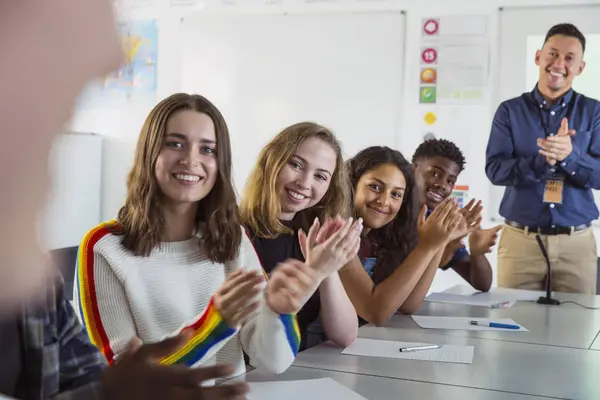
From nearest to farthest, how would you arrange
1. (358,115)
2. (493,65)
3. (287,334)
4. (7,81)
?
(7,81) < (287,334) < (493,65) < (358,115)

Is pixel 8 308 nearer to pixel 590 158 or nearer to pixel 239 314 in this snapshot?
pixel 239 314

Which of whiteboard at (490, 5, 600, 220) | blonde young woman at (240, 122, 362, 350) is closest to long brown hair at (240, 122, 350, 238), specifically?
blonde young woman at (240, 122, 362, 350)

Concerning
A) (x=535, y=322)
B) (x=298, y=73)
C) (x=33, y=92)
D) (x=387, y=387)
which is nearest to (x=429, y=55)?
(x=298, y=73)

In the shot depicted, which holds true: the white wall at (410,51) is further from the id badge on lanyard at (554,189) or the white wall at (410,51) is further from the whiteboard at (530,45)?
the id badge on lanyard at (554,189)

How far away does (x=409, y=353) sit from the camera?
1604 mm

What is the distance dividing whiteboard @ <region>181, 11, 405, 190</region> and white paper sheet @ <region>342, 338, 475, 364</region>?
2.88 m

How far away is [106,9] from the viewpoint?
0.34 meters

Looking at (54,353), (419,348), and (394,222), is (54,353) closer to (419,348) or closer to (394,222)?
(419,348)

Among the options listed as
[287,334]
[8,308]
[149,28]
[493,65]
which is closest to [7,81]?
[8,308]

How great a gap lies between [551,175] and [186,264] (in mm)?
2246

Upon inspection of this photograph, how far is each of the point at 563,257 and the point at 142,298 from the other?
2.40 m

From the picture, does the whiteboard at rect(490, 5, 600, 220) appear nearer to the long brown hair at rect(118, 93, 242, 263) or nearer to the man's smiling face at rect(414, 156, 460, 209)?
the man's smiling face at rect(414, 156, 460, 209)

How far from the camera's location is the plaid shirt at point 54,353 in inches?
31.2

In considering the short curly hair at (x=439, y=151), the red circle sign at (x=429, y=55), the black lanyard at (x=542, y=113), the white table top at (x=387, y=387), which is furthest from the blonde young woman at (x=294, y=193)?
the red circle sign at (x=429, y=55)
